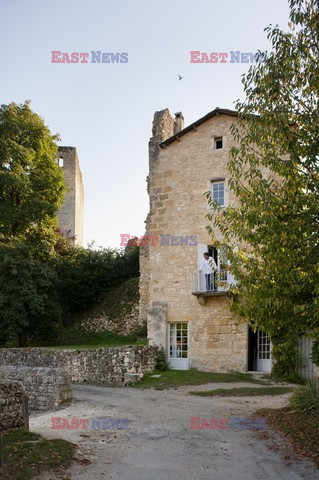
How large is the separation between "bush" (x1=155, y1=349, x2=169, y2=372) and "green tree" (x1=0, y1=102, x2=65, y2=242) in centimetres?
1040

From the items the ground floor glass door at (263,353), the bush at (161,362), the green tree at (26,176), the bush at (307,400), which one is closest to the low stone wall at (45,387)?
the bush at (161,362)

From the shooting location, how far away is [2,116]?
26.7 m

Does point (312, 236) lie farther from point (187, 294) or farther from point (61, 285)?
point (61, 285)

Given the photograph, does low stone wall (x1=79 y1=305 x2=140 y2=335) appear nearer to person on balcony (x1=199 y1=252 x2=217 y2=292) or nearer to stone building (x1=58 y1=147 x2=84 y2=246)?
person on balcony (x1=199 y1=252 x2=217 y2=292)

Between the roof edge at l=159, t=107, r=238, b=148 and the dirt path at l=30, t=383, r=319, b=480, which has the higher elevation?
the roof edge at l=159, t=107, r=238, b=148

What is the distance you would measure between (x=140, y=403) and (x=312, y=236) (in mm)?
7101

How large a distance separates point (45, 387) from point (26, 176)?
15137 mm

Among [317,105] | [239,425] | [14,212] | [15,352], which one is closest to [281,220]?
[317,105]

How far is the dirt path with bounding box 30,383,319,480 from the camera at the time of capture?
7.20 metres

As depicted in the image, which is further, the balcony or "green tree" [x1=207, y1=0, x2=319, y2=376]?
the balcony

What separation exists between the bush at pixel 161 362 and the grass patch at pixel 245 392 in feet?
13.5

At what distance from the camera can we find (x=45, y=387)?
13.0 meters

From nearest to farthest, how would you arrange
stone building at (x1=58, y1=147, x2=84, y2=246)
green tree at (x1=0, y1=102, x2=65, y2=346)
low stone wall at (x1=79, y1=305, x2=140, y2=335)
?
→ 1. green tree at (x1=0, y1=102, x2=65, y2=346)
2. low stone wall at (x1=79, y1=305, x2=140, y2=335)
3. stone building at (x1=58, y1=147, x2=84, y2=246)

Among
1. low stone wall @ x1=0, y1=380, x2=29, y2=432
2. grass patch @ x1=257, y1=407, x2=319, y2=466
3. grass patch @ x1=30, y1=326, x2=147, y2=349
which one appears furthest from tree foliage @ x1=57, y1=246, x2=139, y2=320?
low stone wall @ x1=0, y1=380, x2=29, y2=432
